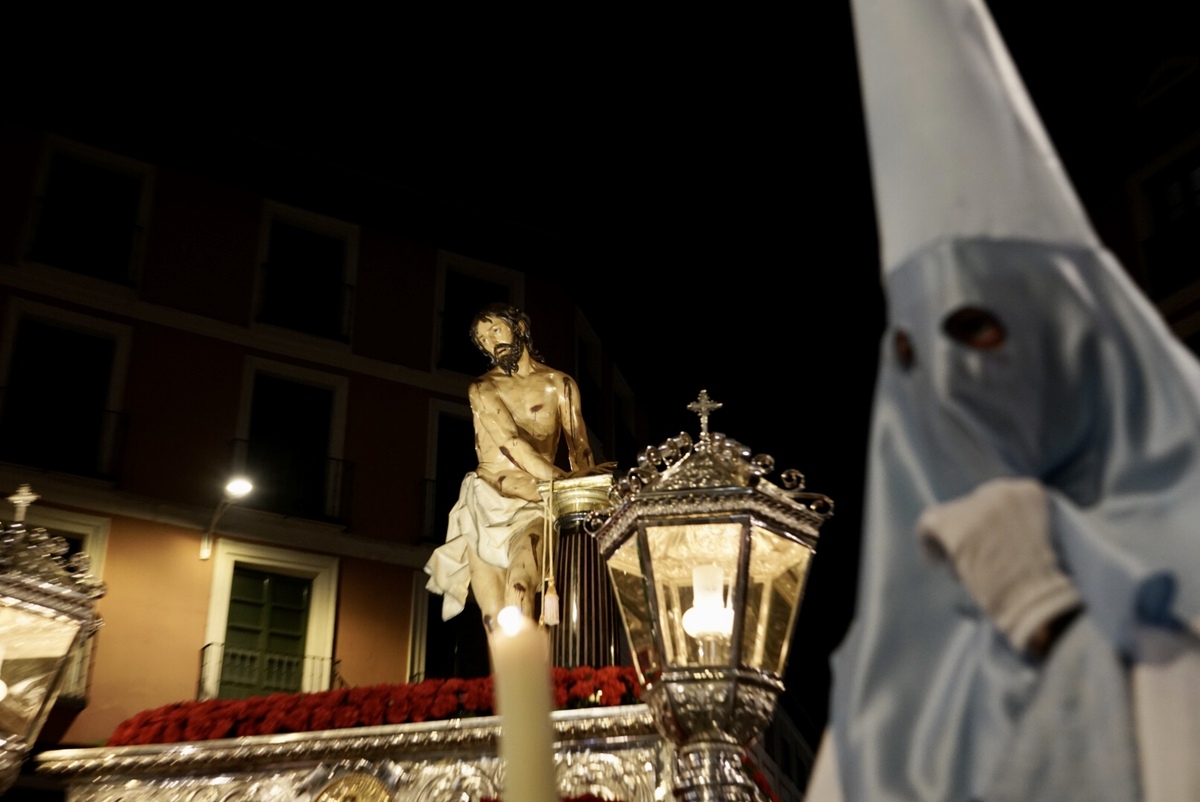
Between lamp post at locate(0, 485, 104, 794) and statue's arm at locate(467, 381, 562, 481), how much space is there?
2.74 meters

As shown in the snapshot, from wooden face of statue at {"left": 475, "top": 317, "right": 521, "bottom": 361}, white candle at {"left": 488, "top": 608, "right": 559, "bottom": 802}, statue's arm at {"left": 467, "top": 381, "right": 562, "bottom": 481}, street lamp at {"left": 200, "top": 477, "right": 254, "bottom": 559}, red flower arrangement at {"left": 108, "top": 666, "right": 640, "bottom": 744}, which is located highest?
street lamp at {"left": 200, "top": 477, "right": 254, "bottom": 559}

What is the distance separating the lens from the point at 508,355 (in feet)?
33.0

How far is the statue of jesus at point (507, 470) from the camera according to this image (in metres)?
9.12

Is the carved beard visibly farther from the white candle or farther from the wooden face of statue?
the white candle

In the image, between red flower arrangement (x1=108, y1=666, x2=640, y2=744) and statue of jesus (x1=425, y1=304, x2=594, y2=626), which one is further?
statue of jesus (x1=425, y1=304, x2=594, y2=626)

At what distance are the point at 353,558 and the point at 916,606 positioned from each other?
19.0 metres

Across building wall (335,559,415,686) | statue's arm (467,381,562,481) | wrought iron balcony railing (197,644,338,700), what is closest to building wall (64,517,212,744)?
wrought iron balcony railing (197,644,338,700)

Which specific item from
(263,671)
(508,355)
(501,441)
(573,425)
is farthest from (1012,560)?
(263,671)

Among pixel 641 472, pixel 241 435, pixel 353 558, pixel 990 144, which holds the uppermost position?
pixel 241 435

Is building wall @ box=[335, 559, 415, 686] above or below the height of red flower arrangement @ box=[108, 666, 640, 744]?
above

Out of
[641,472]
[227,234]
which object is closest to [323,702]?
[641,472]

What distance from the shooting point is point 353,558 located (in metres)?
19.9

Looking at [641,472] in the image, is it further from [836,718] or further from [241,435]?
[241,435]

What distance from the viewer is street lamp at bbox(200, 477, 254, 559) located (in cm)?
1877
